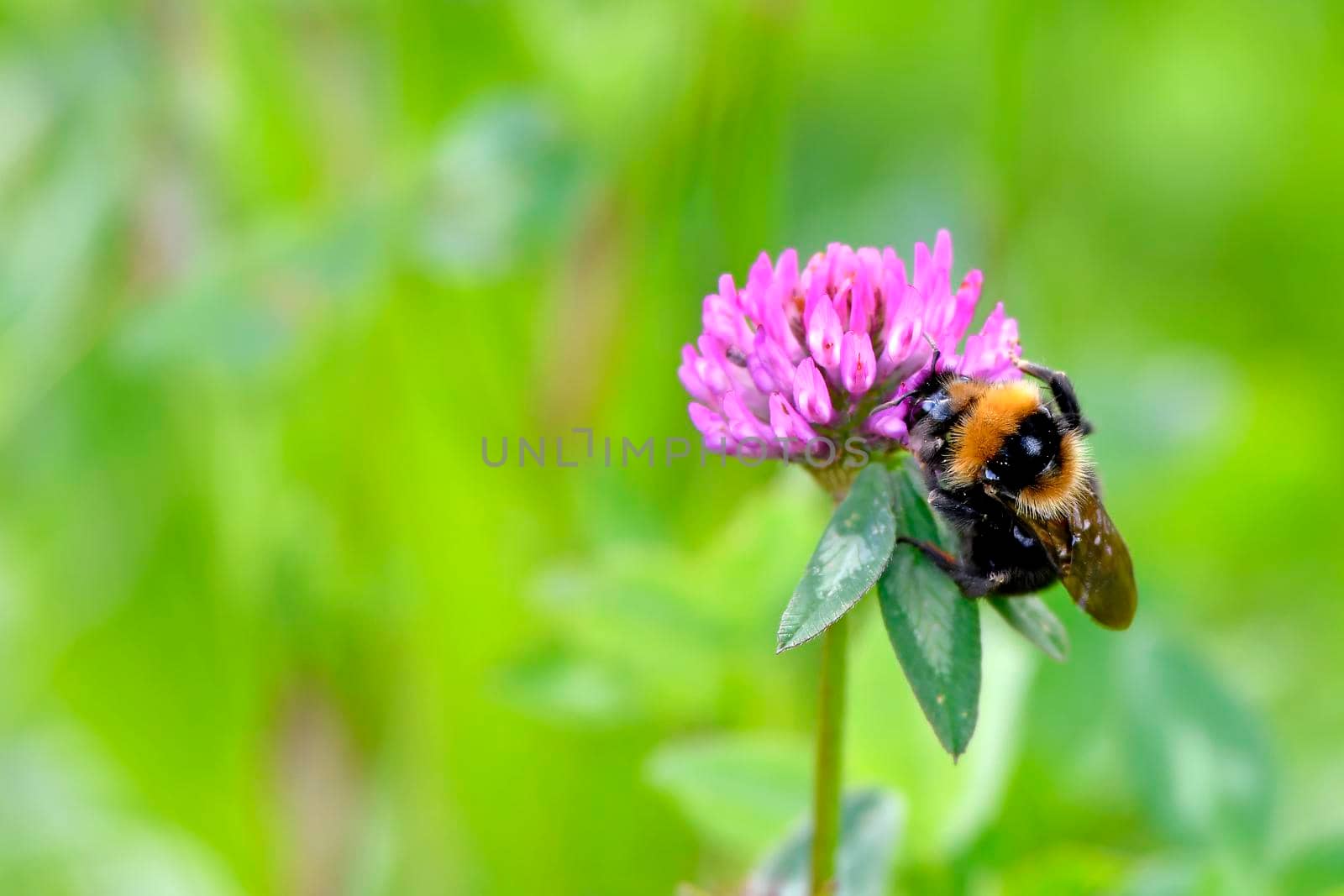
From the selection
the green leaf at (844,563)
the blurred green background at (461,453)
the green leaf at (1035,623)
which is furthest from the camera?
the blurred green background at (461,453)

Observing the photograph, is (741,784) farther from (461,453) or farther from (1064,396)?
(461,453)

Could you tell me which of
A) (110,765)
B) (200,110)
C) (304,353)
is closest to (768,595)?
(304,353)

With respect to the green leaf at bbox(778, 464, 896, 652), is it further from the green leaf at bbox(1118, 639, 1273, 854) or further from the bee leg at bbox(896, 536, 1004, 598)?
the green leaf at bbox(1118, 639, 1273, 854)

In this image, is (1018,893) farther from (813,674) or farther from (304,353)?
(304,353)

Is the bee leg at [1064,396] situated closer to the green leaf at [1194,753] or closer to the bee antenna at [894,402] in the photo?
the bee antenna at [894,402]

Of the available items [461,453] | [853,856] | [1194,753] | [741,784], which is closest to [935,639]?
[853,856]

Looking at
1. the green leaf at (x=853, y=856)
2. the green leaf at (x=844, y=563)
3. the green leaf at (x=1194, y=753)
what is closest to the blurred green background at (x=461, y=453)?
the green leaf at (x=1194, y=753)
